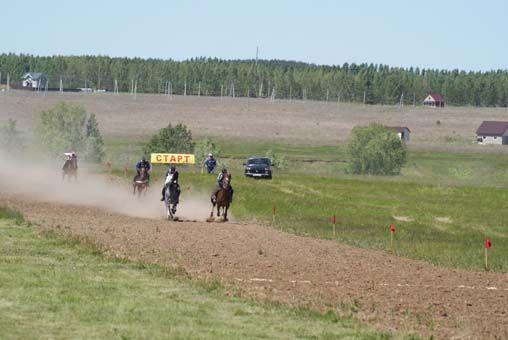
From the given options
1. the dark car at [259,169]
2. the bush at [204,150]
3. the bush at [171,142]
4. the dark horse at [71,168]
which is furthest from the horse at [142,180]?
the bush at [171,142]

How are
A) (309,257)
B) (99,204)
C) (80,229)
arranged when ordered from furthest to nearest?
(99,204) → (80,229) → (309,257)

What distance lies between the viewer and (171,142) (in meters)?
130

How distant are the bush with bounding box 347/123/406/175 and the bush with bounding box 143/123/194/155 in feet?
54.6

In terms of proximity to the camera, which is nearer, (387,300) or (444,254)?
(387,300)

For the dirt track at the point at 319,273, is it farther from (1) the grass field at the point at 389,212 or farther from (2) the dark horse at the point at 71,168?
(2) the dark horse at the point at 71,168

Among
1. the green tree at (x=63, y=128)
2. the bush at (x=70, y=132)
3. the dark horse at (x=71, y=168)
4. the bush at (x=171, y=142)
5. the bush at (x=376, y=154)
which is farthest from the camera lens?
the green tree at (x=63, y=128)

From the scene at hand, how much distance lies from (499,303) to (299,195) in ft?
139

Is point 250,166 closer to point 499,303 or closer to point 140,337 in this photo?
point 499,303

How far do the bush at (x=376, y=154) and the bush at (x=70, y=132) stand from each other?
85.0 feet

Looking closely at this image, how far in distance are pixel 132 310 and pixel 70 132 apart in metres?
116

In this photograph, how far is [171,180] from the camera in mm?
47719

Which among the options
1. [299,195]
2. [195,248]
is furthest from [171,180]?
[299,195]

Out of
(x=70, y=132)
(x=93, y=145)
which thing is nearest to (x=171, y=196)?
(x=93, y=145)

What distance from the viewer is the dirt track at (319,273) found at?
23141 millimetres
